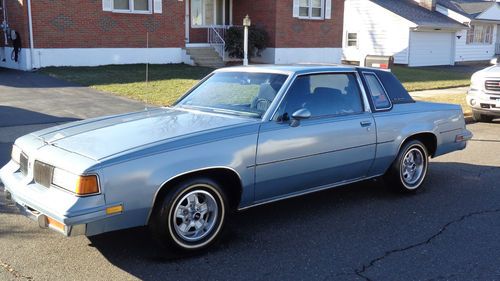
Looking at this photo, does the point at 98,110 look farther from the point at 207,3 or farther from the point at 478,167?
the point at 207,3

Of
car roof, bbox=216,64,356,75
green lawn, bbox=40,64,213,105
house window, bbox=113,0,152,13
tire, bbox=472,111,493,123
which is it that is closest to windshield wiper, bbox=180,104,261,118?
car roof, bbox=216,64,356,75

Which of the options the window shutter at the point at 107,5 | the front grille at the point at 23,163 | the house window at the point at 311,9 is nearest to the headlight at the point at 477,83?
the front grille at the point at 23,163

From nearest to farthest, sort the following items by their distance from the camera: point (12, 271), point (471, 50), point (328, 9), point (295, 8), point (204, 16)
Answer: point (12, 271) → point (204, 16) → point (295, 8) → point (328, 9) → point (471, 50)

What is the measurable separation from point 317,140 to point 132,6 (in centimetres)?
1725

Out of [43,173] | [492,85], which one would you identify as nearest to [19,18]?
[492,85]

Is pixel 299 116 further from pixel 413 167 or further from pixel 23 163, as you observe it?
pixel 23 163

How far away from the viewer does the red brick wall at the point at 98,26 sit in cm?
1881

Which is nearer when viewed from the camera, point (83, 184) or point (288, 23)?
point (83, 184)

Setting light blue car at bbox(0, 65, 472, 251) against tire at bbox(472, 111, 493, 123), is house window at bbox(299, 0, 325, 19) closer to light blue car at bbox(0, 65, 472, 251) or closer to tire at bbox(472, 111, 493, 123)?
tire at bbox(472, 111, 493, 123)

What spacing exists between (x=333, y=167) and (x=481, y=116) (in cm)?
850

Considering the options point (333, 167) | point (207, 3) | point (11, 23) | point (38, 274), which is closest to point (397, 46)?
point (207, 3)

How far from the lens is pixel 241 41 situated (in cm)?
2278

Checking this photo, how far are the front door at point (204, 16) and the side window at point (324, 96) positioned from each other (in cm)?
1831

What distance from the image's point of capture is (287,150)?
16.1ft
